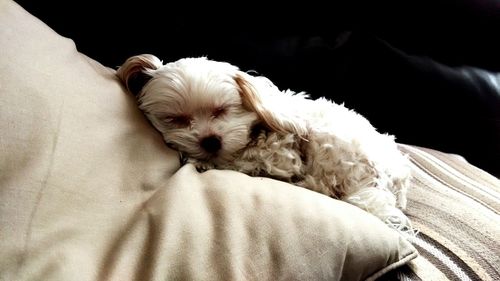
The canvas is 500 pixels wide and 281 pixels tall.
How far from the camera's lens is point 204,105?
1129 millimetres

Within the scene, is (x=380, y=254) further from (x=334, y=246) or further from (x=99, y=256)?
(x=99, y=256)

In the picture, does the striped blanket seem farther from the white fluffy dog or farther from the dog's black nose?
the dog's black nose

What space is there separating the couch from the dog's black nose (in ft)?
0.38

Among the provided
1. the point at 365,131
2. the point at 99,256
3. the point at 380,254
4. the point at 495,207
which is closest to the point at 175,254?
the point at 99,256

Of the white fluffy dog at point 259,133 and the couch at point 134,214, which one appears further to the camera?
the white fluffy dog at point 259,133

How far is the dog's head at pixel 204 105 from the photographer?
1.10m

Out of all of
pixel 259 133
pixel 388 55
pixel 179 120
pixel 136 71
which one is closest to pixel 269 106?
pixel 259 133

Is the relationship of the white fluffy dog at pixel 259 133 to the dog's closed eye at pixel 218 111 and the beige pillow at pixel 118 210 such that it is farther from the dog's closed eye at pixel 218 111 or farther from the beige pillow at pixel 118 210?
the beige pillow at pixel 118 210

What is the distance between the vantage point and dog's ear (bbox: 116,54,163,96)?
1135 millimetres

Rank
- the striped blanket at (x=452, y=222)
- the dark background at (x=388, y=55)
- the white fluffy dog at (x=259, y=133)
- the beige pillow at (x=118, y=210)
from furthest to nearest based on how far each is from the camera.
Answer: the dark background at (x=388, y=55)
the white fluffy dog at (x=259, y=133)
the striped blanket at (x=452, y=222)
the beige pillow at (x=118, y=210)

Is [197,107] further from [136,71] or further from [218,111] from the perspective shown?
[136,71]

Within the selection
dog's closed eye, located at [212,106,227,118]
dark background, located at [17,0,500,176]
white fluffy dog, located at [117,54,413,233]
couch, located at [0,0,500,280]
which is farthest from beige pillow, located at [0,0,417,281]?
dark background, located at [17,0,500,176]

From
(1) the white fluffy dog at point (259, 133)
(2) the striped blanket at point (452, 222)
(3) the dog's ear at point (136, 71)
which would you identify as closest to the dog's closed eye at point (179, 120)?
(1) the white fluffy dog at point (259, 133)

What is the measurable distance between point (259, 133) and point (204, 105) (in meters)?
0.16
